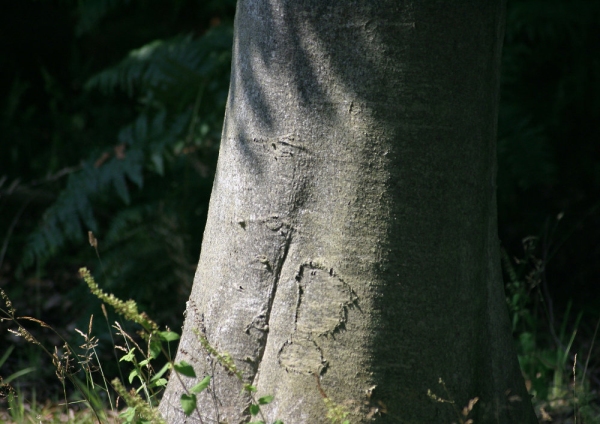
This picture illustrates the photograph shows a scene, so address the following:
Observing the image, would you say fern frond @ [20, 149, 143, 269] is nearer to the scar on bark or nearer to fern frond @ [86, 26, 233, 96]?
fern frond @ [86, 26, 233, 96]

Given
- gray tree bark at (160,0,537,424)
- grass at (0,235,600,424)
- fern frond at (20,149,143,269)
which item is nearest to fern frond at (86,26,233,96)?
fern frond at (20,149,143,269)

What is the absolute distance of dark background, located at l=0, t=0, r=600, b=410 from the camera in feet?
11.5

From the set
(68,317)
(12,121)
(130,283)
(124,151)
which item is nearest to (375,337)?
(130,283)

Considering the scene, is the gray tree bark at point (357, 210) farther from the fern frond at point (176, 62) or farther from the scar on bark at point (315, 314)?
the fern frond at point (176, 62)

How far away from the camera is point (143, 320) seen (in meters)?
1.39

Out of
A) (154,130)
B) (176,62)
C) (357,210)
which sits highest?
(176,62)

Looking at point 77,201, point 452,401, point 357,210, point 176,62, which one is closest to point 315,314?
point 357,210

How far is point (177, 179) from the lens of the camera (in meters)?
3.84

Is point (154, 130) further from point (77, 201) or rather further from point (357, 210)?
point (357, 210)

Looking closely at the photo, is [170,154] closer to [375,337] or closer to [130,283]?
[130,283]

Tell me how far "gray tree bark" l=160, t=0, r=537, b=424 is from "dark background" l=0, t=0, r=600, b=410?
1000 mm

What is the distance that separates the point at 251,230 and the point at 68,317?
100 inches

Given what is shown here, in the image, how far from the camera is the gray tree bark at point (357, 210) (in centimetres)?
153

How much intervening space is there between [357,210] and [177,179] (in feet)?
8.02
